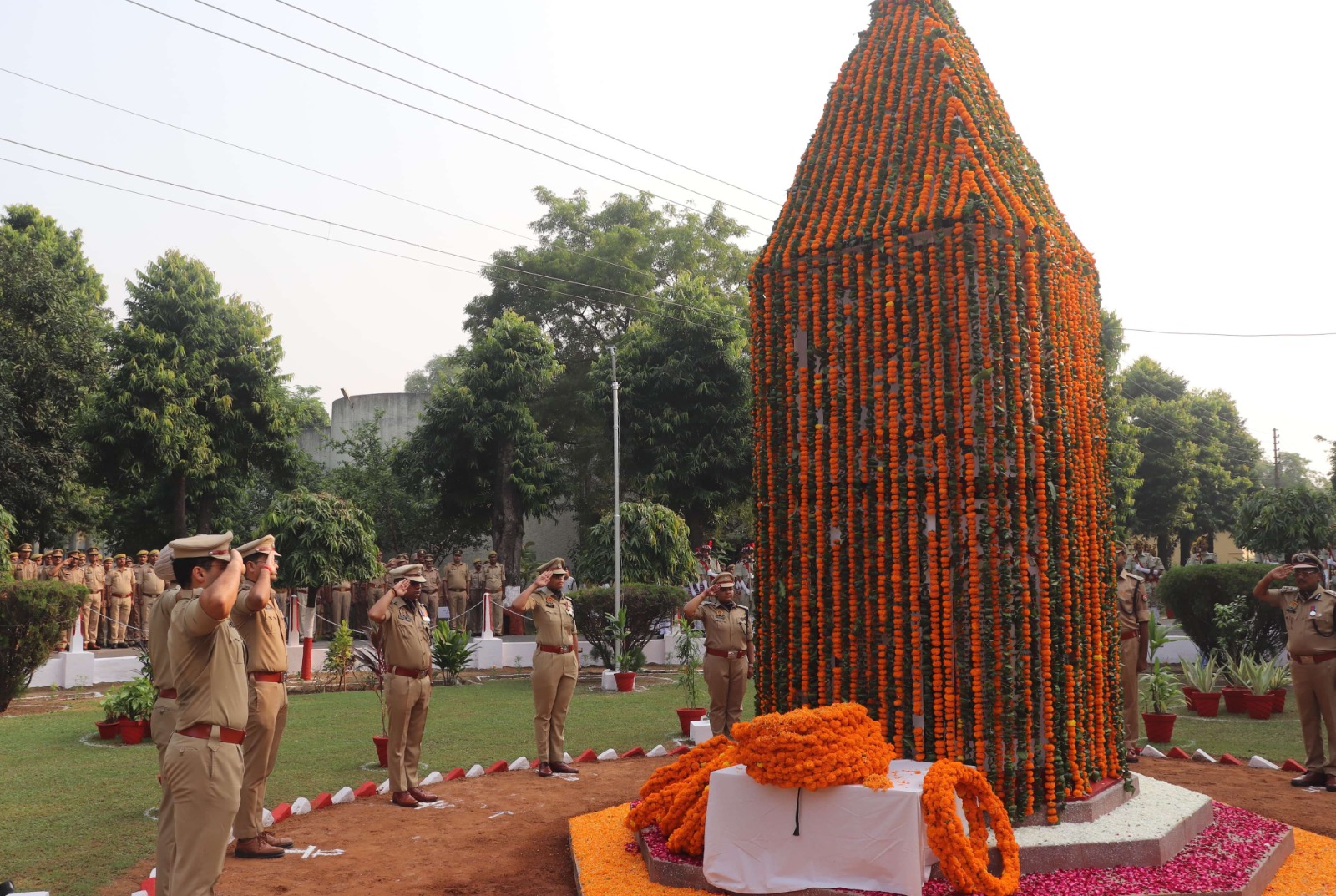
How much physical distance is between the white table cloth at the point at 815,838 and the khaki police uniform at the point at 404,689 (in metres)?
3.28

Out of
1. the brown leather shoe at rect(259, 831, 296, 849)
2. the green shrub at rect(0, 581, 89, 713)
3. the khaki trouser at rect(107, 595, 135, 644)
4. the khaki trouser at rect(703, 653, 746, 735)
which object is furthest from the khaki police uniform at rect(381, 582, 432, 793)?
the khaki trouser at rect(107, 595, 135, 644)

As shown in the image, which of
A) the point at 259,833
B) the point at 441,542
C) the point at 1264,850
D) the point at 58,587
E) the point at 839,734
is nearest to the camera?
the point at 839,734

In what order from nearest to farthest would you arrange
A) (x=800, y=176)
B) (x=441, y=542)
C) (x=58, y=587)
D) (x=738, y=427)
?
(x=800, y=176), (x=58, y=587), (x=738, y=427), (x=441, y=542)

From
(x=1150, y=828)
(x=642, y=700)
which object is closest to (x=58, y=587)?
(x=642, y=700)

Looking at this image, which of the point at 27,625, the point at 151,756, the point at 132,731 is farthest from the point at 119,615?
the point at 151,756

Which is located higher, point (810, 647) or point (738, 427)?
point (738, 427)

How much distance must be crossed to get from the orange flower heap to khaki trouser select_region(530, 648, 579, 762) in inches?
156

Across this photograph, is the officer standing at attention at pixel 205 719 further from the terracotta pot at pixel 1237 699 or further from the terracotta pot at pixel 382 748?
the terracotta pot at pixel 1237 699

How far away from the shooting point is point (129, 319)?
27703 mm

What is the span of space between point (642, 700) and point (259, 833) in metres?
8.93

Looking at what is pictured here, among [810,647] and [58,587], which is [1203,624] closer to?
[810,647]

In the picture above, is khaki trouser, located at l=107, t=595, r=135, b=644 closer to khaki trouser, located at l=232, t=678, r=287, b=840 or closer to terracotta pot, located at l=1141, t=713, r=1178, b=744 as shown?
khaki trouser, located at l=232, t=678, r=287, b=840

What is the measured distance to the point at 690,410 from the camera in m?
30.6

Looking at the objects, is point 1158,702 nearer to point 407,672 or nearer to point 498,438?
point 407,672
